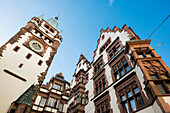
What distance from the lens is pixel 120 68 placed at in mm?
12312

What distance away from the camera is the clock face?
2204cm

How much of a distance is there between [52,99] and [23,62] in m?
7.80

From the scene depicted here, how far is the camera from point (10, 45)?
61.3 feet

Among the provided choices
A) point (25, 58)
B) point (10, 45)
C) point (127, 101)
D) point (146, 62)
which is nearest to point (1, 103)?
point (25, 58)

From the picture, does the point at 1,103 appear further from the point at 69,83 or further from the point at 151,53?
the point at 151,53

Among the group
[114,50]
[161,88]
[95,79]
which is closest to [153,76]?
[161,88]

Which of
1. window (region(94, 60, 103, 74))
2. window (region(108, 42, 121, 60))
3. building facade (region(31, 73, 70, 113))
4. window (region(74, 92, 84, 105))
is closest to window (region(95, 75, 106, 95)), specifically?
window (region(94, 60, 103, 74))

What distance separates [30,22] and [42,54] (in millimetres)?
9453

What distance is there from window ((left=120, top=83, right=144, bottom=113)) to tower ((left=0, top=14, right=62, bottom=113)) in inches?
536

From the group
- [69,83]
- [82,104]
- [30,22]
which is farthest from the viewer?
[30,22]

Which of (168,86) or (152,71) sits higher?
(152,71)

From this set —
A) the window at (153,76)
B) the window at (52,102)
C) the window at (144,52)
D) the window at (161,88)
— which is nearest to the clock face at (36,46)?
the window at (52,102)

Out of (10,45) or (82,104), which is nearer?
(82,104)

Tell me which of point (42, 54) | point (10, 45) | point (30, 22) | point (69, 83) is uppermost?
point (30, 22)
